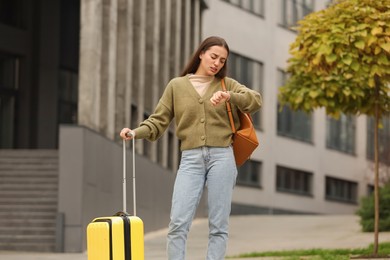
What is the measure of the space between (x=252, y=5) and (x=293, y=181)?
8.21 metres

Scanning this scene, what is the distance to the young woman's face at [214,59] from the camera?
7.60m

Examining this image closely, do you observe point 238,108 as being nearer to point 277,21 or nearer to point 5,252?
point 5,252

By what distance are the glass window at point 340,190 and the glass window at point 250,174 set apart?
7.43 meters

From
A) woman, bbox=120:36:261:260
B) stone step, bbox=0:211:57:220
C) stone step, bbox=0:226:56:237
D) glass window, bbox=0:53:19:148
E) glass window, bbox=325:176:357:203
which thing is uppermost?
glass window, bbox=0:53:19:148

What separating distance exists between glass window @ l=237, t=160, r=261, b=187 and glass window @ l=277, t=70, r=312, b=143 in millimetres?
2299

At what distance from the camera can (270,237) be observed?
2239 centimetres

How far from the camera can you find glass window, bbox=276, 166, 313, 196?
48.2 m

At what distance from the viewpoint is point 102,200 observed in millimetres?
20578

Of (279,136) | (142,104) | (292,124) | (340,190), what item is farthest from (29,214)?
(340,190)

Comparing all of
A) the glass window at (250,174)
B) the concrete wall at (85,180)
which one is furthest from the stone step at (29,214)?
the glass window at (250,174)

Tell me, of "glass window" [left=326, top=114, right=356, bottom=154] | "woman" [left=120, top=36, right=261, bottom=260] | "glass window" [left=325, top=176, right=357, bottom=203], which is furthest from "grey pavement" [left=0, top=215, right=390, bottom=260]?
"glass window" [left=325, top=176, right=357, bottom=203]

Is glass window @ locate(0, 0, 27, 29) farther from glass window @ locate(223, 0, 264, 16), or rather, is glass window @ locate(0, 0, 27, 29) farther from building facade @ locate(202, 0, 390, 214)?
glass window @ locate(223, 0, 264, 16)

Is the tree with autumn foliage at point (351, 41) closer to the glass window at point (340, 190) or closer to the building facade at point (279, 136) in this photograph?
the building facade at point (279, 136)

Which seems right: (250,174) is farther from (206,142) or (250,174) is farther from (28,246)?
(206,142)
